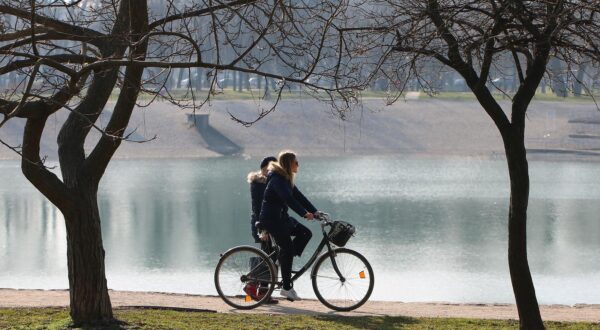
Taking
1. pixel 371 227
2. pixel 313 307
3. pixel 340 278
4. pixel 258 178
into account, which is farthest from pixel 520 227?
pixel 371 227

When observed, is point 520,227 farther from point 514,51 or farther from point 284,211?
point 284,211

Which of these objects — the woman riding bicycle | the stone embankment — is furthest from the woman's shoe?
the stone embankment

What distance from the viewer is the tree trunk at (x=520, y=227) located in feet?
27.0

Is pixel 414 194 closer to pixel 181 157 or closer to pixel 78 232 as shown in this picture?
pixel 181 157

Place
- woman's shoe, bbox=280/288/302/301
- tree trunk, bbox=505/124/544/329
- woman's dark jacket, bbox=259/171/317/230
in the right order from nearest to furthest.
A: tree trunk, bbox=505/124/544/329 < woman's dark jacket, bbox=259/171/317/230 < woman's shoe, bbox=280/288/302/301

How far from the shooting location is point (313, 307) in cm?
1083

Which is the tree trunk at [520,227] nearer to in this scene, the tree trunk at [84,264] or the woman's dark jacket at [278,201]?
the woman's dark jacket at [278,201]

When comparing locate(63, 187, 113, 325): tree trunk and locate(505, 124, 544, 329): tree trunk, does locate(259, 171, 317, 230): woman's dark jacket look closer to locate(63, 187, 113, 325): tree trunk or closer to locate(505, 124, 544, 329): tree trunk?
locate(63, 187, 113, 325): tree trunk

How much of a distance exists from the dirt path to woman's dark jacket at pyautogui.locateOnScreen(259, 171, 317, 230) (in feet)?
2.93

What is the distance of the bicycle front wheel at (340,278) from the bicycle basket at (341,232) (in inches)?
5.3

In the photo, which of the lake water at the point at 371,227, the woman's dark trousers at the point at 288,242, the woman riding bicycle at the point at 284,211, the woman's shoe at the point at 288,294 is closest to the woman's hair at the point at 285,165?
the woman riding bicycle at the point at 284,211

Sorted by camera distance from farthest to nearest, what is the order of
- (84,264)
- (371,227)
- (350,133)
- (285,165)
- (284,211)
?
(350,133)
(371,227)
(284,211)
(285,165)
(84,264)

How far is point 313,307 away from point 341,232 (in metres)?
0.99

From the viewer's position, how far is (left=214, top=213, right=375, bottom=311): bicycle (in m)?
10.4
